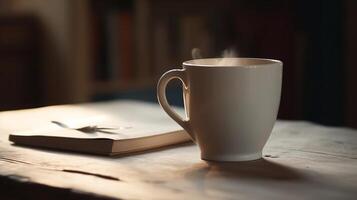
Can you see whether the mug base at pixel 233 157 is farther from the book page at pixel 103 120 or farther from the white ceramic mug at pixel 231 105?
the book page at pixel 103 120

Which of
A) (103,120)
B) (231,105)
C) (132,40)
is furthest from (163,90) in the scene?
(132,40)

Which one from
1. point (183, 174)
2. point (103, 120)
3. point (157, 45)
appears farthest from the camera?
point (157, 45)

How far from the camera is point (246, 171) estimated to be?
0.78m

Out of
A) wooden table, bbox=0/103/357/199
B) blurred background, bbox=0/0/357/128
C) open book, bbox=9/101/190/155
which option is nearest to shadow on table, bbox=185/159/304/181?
wooden table, bbox=0/103/357/199

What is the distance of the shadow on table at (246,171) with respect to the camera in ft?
2.47

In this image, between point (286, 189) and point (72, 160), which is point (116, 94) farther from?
point (286, 189)

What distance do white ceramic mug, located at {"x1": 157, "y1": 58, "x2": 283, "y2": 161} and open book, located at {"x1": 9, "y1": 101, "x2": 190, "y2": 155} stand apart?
0.10 metres

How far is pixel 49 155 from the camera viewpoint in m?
0.89

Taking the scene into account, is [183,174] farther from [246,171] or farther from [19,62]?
[19,62]

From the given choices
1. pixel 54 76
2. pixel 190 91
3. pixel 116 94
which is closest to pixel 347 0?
pixel 116 94

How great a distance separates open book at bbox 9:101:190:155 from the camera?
35.4 inches

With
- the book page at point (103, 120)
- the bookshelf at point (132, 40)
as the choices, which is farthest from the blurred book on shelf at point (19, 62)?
the book page at point (103, 120)

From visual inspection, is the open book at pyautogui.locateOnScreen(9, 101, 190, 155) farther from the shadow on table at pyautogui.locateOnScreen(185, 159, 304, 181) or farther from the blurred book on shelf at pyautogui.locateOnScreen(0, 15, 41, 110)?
the blurred book on shelf at pyautogui.locateOnScreen(0, 15, 41, 110)

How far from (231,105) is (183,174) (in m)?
0.11
